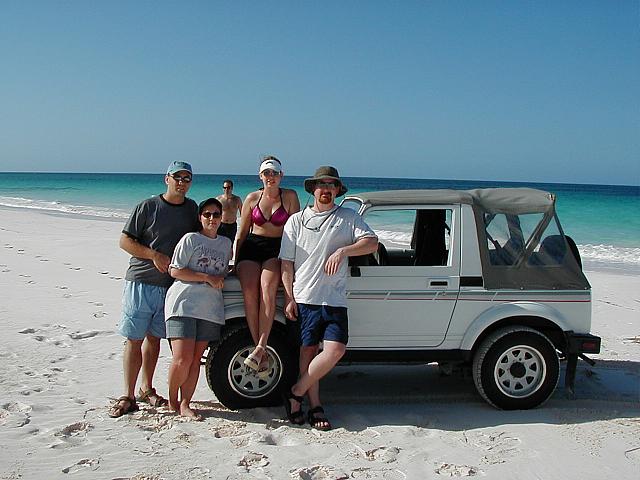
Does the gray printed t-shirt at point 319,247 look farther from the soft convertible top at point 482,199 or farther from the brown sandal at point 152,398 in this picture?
the brown sandal at point 152,398

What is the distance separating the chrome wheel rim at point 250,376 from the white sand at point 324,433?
166 mm

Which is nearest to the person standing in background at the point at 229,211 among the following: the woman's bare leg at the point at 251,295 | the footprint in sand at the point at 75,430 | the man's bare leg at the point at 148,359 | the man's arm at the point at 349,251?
the man's bare leg at the point at 148,359

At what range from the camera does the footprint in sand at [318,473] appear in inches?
167

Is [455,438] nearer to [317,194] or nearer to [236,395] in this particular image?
[236,395]

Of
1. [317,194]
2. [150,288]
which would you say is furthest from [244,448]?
[317,194]

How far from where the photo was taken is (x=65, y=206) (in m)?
37.0

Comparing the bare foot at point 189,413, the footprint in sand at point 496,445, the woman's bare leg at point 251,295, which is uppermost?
the woman's bare leg at point 251,295

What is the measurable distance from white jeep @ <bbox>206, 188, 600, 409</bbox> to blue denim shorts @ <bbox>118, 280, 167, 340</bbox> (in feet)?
1.64

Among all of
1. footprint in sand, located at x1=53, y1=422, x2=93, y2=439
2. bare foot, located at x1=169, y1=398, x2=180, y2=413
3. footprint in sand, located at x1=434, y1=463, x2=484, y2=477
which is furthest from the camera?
bare foot, located at x1=169, y1=398, x2=180, y2=413

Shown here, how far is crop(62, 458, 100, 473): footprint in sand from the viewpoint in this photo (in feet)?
13.9

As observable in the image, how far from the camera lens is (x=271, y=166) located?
5.30m

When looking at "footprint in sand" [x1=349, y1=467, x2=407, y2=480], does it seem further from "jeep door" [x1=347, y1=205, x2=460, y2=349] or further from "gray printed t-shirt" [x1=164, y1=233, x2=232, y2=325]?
"gray printed t-shirt" [x1=164, y1=233, x2=232, y2=325]

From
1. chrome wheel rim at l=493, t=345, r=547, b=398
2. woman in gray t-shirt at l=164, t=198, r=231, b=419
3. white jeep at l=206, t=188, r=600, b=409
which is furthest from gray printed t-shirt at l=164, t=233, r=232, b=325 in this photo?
chrome wheel rim at l=493, t=345, r=547, b=398

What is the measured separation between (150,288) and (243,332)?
808 millimetres
